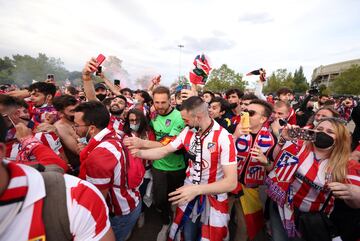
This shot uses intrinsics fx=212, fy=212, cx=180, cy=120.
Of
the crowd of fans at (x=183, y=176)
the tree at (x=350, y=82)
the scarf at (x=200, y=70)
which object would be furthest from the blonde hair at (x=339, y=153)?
the tree at (x=350, y=82)

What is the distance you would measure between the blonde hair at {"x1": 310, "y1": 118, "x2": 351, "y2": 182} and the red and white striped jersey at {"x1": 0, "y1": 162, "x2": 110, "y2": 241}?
2093 mm

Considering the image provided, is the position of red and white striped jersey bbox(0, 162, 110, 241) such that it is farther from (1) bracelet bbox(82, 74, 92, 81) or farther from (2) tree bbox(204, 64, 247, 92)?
(2) tree bbox(204, 64, 247, 92)

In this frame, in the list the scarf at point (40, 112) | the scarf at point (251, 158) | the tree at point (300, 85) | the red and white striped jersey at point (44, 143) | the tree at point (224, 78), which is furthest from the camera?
the tree at point (300, 85)

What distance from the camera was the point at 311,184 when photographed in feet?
7.05

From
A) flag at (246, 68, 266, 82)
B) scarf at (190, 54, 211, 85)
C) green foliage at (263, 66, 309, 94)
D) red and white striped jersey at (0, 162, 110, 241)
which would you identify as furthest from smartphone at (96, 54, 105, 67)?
green foliage at (263, 66, 309, 94)

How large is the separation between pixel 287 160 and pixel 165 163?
1.82 m

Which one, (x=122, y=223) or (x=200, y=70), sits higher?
(x=200, y=70)

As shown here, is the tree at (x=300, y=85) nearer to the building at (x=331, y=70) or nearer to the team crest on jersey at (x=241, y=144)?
the building at (x=331, y=70)

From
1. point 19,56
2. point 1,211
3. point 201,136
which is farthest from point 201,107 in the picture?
point 19,56

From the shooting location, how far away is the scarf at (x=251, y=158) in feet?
9.53

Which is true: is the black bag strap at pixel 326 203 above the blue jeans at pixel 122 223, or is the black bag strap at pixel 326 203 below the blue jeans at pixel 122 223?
above

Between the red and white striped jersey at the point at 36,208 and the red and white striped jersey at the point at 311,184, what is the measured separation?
1983 millimetres

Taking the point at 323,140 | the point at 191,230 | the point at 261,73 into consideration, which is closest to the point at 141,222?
the point at 191,230

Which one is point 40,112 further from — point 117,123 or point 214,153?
point 214,153
